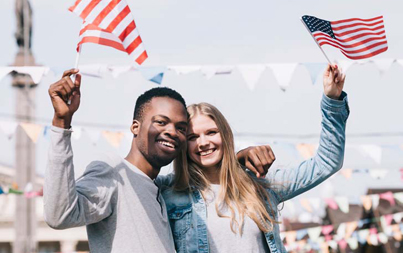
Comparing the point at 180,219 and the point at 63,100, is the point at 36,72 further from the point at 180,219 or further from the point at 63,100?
the point at 63,100

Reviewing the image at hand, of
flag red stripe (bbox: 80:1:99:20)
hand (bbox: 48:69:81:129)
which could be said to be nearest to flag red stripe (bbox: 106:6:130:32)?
flag red stripe (bbox: 80:1:99:20)

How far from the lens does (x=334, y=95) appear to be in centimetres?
420

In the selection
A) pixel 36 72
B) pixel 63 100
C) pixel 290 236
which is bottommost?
pixel 290 236

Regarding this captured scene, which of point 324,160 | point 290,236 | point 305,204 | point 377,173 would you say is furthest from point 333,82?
point 290,236

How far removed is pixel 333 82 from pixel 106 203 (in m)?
1.54

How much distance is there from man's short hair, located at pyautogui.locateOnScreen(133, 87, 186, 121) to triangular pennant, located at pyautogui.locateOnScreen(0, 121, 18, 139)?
568 cm

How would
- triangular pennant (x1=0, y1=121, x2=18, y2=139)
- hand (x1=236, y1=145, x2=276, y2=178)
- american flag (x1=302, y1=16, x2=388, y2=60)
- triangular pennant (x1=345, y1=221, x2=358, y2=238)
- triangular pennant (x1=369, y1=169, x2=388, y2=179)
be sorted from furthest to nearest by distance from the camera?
triangular pennant (x1=345, y1=221, x2=358, y2=238) → triangular pennant (x1=369, y1=169, x2=388, y2=179) → triangular pennant (x1=0, y1=121, x2=18, y2=139) → american flag (x1=302, y1=16, x2=388, y2=60) → hand (x1=236, y1=145, x2=276, y2=178)

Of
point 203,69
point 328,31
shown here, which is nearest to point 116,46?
point 328,31

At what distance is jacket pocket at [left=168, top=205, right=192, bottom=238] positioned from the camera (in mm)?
4219

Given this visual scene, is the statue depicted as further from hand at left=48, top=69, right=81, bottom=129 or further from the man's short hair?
hand at left=48, top=69, right=81, bottom=129

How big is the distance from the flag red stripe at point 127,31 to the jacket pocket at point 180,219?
101cm

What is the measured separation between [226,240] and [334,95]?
1.01m

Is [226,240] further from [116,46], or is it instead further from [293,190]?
[116,46]

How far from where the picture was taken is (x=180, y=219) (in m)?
4.25
